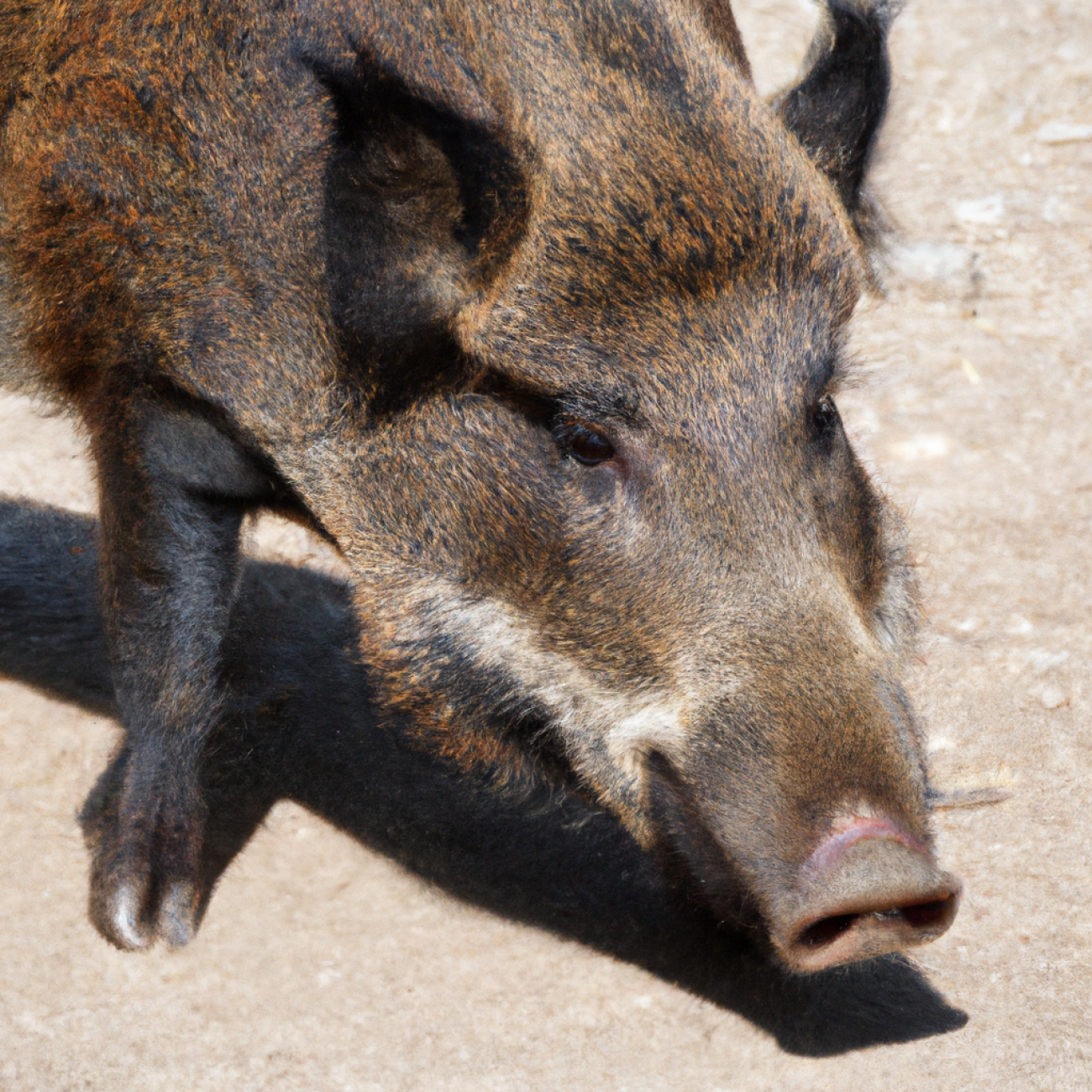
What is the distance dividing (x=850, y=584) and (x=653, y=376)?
1.84 feet

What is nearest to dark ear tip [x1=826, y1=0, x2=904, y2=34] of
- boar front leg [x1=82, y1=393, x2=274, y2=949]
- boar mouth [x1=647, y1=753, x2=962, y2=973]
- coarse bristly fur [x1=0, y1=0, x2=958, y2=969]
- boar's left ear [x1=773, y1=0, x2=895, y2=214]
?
boar's left ear [x1=773, y1=0, x2=895, y2=214]

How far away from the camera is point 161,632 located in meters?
3.04

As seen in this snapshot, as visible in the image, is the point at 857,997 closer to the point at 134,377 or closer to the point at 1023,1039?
the point at 1023,1039

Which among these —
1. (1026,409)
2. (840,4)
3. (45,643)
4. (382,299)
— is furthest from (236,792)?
(1026,409)

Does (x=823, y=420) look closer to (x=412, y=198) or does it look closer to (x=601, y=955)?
(x=412, y=198)

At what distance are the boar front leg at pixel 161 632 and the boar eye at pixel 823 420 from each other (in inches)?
47.9

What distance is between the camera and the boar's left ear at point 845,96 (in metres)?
3.01

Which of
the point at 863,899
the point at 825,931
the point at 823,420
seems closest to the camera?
the point at 863,899

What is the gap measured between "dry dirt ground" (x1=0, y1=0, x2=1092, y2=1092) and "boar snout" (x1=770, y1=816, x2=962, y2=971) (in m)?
0.58

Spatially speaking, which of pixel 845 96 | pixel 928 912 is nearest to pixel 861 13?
pixel 845 96

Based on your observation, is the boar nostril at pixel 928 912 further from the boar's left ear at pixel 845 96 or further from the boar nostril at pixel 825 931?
the boar's left ear at pixel 845 96

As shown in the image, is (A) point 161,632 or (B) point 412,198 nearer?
(B) point 412,198

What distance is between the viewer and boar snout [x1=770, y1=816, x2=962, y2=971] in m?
2.11

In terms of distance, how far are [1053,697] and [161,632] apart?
2.33m
